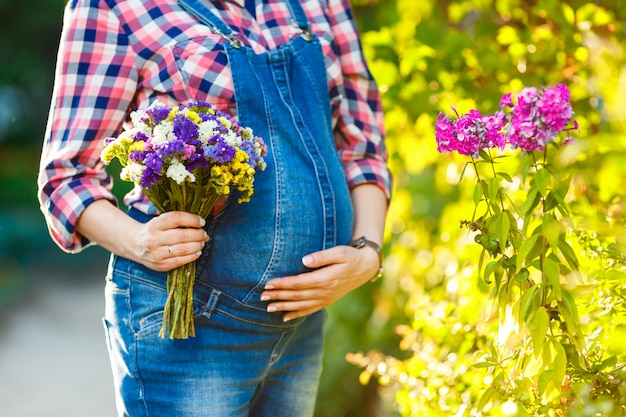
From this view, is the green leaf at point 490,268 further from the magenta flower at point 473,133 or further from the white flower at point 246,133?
the white flower at point 246,133

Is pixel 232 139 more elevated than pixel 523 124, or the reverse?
pixel 523 124

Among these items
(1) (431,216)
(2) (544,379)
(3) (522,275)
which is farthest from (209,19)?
(1) (431,216)

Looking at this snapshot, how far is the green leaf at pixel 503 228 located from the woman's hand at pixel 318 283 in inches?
15.8

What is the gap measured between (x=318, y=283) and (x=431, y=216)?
2.07m

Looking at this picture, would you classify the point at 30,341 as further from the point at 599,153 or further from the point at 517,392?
the point at 517,392

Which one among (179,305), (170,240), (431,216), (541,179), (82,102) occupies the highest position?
(541,179)

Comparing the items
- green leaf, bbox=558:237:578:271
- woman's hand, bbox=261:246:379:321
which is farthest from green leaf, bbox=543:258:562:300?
woman's hand, bbox=261:246:379:321

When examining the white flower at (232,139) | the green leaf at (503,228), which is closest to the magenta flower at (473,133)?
the green leaf at (503,228)

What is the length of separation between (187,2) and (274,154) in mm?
380

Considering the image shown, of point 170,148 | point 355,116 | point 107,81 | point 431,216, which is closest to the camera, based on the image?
point 170,148

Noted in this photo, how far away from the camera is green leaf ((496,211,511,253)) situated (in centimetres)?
119

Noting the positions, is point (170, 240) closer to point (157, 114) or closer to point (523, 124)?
point (157, 114)

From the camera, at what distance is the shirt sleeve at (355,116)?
1.79 meters

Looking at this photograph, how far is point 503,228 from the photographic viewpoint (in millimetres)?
1199
